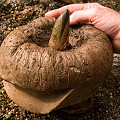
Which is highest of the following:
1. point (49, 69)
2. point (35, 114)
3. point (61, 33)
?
point (61, 33)

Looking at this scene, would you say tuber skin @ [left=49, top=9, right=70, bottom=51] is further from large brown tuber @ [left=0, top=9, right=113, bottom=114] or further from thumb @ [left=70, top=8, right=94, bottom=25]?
thumb @ [left=70, top=8, right=94, bottom=25]

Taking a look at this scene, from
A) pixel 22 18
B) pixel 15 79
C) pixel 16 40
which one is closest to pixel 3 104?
pixel 15 79

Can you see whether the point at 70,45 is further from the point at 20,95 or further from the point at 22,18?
the point at 22,18

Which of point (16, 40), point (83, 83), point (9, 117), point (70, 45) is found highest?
point (16, 40)

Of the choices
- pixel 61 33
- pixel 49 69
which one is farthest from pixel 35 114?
pixel 61 33

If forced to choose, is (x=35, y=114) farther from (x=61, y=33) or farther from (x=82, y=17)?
(x=82, y=17)

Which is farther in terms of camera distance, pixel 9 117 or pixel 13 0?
pixel 13 0

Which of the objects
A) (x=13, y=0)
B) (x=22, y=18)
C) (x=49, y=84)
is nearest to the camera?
(x=49, y=84)
